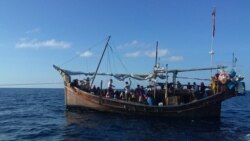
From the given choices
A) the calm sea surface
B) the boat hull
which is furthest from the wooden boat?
the calm sea surface

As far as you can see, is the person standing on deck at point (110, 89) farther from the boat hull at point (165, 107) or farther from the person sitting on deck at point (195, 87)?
the person sitting on deck at point (195, 87)

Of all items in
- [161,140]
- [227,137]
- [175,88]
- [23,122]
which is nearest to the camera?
[161,140]

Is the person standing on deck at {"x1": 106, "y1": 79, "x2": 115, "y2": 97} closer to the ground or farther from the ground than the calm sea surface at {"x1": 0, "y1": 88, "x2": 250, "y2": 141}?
farther from the ground

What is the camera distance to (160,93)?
32.6 metres

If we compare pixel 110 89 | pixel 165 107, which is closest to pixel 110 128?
pixel 165 107

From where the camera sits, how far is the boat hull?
30234 mm

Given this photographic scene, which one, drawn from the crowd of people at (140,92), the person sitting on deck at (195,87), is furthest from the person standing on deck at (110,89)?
the person sitting on deck at (195,87)

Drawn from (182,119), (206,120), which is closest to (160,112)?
(182,119)

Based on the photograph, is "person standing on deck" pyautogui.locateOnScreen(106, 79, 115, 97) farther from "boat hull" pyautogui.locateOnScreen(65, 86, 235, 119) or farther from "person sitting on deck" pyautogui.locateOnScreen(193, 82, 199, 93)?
"person sitting on deck" pyautogui.locateOnScreen(193, 82, 199, 93)

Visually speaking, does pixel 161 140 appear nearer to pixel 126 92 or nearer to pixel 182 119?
pixel 182 119

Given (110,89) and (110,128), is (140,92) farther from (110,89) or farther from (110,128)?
(110,128)

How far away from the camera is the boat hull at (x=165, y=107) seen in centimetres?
3023

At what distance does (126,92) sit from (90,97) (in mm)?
3357

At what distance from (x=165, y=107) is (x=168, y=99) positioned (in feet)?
2.76
